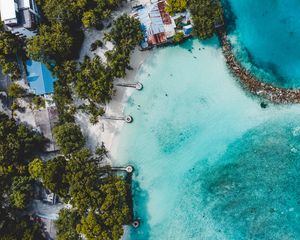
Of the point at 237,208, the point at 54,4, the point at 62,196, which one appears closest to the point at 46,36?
the point at 54,4

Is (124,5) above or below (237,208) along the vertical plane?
above

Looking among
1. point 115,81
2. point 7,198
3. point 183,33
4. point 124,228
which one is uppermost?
point 183,33

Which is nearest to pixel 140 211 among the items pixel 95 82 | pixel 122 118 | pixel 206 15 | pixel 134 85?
pixel 122 118

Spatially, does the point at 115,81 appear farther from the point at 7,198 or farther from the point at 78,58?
the point at 7,198

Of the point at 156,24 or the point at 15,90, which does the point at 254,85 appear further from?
the point at 15,90

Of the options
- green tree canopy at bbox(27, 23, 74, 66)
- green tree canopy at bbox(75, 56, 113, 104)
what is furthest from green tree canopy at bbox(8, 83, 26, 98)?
green tree canopy at bbox(75, 56, 113, 104)

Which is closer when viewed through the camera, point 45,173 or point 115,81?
point 45,173

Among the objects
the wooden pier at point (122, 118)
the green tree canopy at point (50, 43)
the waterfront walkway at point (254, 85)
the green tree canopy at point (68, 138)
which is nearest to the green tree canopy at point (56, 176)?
the green tree canopy at point (68, 138)
